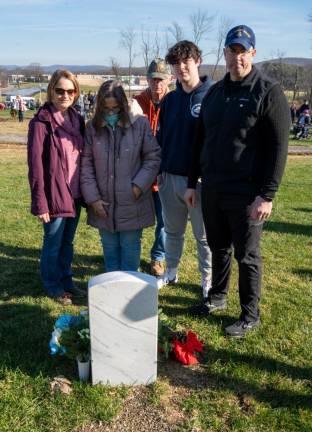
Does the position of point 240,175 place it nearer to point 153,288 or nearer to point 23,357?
point 153,288

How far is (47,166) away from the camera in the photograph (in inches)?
144

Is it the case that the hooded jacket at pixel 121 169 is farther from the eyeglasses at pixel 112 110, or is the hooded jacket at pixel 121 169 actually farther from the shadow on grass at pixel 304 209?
the shadow on grass at pixel 304 209

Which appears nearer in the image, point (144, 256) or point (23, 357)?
point (23, 357)

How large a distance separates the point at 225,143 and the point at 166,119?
32.1 inches

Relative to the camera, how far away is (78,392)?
9.39 feet

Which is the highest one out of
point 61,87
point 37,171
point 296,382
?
point 61,87

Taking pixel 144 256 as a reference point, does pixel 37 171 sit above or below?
above

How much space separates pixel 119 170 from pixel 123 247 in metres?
0.67

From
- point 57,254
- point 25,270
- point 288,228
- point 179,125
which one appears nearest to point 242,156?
point 179,125

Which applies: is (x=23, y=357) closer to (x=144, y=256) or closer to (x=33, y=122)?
(x=33, y=122)

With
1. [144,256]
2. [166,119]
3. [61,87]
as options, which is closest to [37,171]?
[61,87]

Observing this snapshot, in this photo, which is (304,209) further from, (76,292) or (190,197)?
(76,292)

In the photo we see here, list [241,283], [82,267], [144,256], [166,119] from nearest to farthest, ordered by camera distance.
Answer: [241,283]
[166,119]
[82,267]
[144,256]

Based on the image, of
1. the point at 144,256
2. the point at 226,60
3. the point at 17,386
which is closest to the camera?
the point at 17,386
